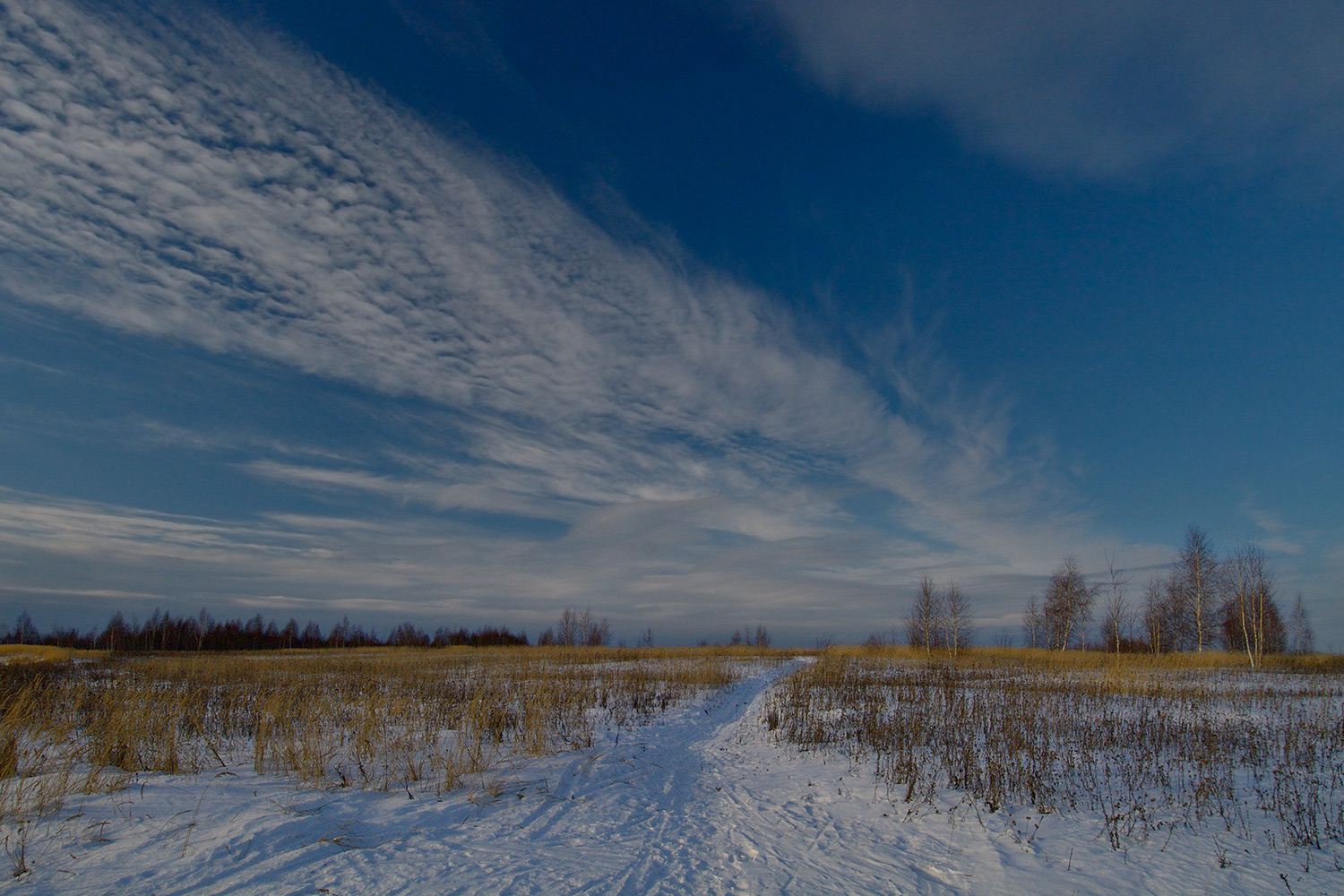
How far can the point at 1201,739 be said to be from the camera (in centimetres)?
1007

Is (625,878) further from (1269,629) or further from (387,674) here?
(1269,629)

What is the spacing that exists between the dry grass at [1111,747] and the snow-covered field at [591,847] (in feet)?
1.93

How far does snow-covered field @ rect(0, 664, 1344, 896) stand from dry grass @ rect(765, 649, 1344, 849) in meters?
0.59

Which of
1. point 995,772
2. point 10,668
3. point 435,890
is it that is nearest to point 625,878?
point 435,890

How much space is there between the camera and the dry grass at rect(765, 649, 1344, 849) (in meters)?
6.63

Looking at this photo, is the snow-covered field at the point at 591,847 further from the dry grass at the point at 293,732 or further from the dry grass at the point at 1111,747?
the dry grass at the point at 1111,747

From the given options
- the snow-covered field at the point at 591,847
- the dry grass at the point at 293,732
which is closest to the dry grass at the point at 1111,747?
the snow-covered field at the point at 591,847

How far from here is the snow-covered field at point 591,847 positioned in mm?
4527

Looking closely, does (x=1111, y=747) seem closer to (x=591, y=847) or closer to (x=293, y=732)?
(x=591, y=847)

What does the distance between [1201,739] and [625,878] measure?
10.6 metres

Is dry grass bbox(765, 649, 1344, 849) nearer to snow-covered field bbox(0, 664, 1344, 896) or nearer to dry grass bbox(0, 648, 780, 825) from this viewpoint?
snow-covered field bbox(0, 664, 1344, 896)

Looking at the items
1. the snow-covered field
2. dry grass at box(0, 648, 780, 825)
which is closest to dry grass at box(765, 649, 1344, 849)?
the snow-covered field

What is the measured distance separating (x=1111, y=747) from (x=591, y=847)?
881cm

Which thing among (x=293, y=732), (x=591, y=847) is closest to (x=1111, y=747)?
(x=591, y=847)
